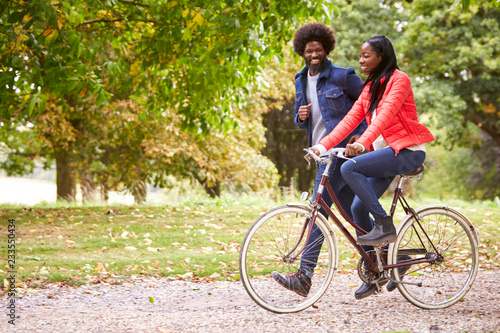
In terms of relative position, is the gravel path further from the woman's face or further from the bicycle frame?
the woman's face

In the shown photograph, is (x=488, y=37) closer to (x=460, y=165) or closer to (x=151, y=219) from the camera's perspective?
(x=151, y=219)

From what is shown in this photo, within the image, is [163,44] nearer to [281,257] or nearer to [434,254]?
[281,257]

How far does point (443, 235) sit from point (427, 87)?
543 inches

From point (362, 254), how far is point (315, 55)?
1.55m

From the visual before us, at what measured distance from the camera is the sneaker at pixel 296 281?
3771mm

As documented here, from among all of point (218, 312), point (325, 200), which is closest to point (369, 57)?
point (325, 200)

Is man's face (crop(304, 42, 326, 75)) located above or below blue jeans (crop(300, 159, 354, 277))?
above

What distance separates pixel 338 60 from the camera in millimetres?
18266

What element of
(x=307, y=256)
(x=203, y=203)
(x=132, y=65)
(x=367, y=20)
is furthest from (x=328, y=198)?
(x=367, y=20)

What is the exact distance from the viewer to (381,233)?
371 cm

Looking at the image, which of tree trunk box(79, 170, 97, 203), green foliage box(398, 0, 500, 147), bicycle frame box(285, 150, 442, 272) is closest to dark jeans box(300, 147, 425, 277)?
bicycle frame box(285, 150, 442, 272)

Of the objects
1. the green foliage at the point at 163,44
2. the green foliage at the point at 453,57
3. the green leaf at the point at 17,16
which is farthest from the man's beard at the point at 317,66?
the green foliage at the point at 453,57

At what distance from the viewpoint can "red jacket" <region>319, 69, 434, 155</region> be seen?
3.56 metres

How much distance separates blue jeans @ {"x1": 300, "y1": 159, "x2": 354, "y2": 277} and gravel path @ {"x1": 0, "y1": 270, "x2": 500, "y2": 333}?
14.1 inches
